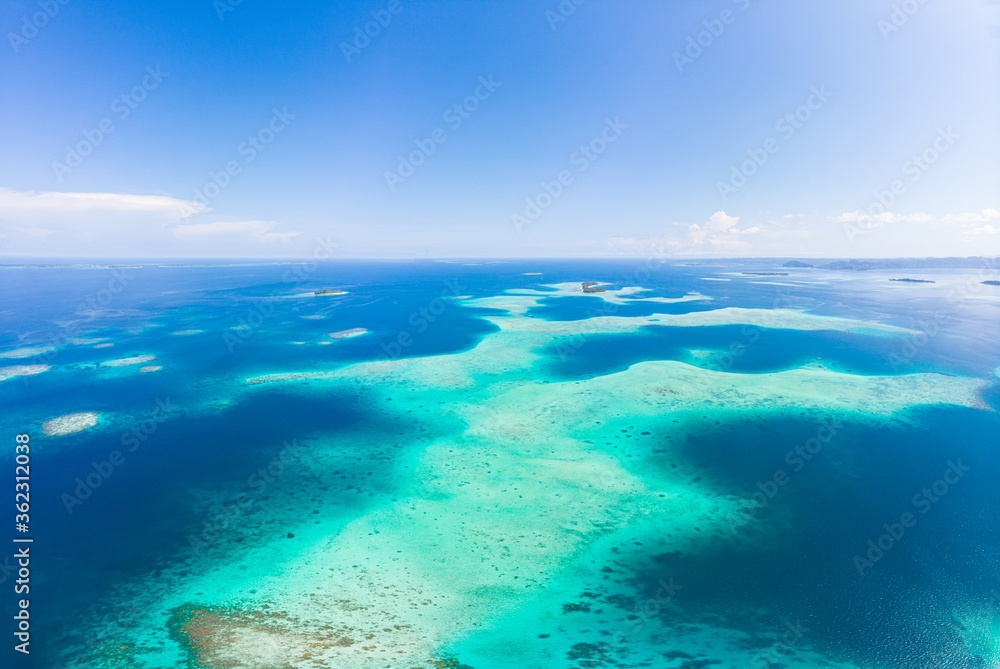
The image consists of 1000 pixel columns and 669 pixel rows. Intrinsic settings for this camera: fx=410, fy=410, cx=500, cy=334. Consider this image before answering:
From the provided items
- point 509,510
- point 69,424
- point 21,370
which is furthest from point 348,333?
point 509,510

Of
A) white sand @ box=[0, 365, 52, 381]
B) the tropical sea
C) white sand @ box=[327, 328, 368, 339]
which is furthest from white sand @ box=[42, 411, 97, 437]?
white sand @ box=[327, 328, 368, 339]

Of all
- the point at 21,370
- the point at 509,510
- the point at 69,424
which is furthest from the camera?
the point at 21,370

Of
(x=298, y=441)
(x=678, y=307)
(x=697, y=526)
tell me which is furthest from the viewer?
(x=678, y=307)

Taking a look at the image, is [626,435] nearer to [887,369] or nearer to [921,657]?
[921,657]

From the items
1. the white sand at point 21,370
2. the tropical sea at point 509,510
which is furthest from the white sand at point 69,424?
the white sand at point 21,370

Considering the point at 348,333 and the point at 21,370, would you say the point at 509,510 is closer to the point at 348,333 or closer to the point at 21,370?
the point at 348,333

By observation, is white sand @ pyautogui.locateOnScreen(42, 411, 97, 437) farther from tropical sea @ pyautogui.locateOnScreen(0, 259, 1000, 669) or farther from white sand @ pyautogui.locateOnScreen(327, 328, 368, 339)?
white sand @ pyautogui.locateOnScreen(327, 328, 368, 339)

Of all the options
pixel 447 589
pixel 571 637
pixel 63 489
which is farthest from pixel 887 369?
pixel 63 489

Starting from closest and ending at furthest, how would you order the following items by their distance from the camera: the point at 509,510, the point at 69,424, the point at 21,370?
the point at 509,510, the point at 69,424, the point at 21,370
